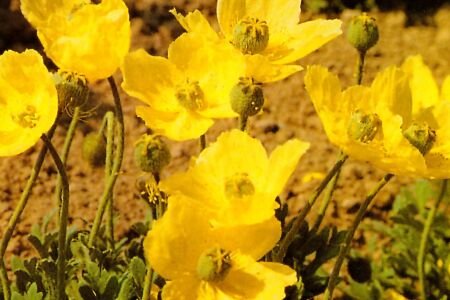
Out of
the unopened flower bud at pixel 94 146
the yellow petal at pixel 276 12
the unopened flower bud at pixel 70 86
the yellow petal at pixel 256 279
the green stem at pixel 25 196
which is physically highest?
the unopened flower bud at pixel 94 146

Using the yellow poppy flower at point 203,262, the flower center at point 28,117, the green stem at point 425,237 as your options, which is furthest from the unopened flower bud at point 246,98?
the green stem at point 425,237

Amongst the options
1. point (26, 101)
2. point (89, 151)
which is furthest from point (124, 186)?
point (26, 101)

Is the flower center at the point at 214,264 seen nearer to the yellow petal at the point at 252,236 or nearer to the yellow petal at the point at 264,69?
the yellow petal at the point at 252,236

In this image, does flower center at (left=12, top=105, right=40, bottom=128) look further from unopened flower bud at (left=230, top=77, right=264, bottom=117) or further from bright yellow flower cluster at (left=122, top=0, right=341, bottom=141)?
unopened flower bud at (left=230, top=77, right=264, bottom=117)

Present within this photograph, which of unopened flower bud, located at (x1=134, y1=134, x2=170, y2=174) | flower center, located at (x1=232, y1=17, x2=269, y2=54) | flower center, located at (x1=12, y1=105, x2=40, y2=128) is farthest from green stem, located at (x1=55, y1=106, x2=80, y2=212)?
flower center, located at (x1=232, y1=17, x2=269, y2=54)

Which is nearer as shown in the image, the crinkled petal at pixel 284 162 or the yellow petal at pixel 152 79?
the crinkled petal at pixel 284 162

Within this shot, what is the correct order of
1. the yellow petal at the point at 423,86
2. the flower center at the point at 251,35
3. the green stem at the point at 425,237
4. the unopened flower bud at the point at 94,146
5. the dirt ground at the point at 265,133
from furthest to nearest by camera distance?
the dirt ground at the point at 265,133 → the unopened flower bud at the point at 94,146 → the yellow petal at the point at 423,86 → the green stem at the point at 425,237 → the flower center at the point at 251,35

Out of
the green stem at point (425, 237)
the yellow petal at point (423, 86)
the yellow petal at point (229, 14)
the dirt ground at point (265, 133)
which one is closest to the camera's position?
the yellow petal at point (229, 14)

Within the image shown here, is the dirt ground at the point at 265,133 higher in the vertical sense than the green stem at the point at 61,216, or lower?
higher
